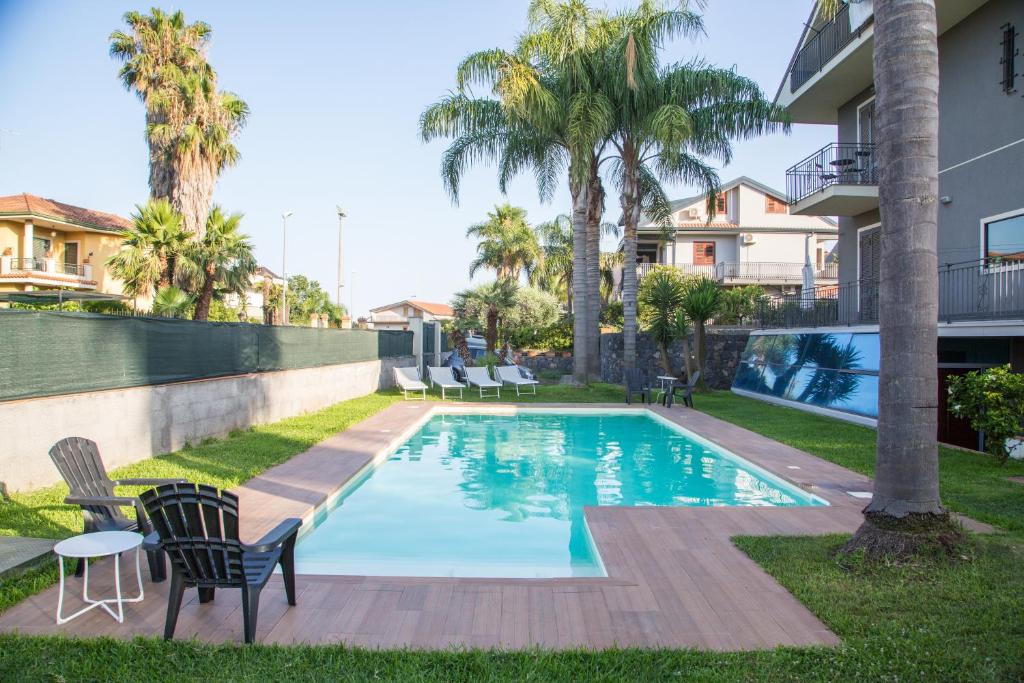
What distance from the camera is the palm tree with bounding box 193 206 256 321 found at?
22.4m

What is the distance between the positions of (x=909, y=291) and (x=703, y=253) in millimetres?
34670

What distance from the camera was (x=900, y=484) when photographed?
16.4ft

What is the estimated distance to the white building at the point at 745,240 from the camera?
3731 cm

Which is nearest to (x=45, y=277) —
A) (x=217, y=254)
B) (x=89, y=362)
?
(x=217, y=254)

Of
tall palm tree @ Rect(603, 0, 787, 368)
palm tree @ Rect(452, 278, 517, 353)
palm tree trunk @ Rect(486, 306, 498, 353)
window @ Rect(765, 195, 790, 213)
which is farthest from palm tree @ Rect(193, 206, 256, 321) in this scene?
window @ Rect(765, 195, 790, 213)

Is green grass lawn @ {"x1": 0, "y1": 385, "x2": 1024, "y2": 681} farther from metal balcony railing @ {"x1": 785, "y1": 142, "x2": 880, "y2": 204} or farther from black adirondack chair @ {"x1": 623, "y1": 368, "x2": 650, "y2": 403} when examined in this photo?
metal balcony railing @ {"x1": 785, "y1": 142, "x2": 880, "y2": 204}

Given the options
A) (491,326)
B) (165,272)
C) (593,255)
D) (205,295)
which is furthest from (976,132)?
(165,272)

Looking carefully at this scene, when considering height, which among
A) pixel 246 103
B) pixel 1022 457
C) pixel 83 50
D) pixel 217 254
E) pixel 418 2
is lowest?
pixel 1022 457

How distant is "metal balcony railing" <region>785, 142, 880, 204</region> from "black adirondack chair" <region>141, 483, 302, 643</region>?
591 inches

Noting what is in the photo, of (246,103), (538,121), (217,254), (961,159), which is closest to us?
(961,159)

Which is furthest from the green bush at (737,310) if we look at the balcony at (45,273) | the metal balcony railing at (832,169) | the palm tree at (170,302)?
the balcony at (45,273)

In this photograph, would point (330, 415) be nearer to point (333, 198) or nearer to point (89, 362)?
point (89, 362)

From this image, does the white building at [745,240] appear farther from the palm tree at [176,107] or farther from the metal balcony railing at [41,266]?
the metal balcony railing at [41,266]

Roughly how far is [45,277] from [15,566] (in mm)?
32146
